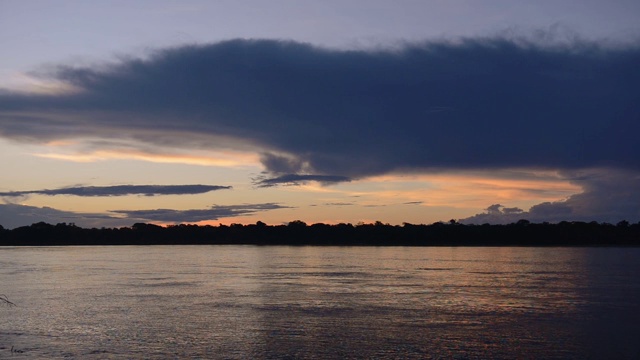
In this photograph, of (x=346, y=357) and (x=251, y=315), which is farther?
(x=251, y=315)

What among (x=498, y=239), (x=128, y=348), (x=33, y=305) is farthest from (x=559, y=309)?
(x=498, y=239)

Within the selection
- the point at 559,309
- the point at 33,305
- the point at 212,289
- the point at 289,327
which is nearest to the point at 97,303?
the point at 33,305

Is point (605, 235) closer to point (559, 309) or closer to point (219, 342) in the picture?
point (559, 309)

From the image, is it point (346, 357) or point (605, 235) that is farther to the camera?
point (605, 235)

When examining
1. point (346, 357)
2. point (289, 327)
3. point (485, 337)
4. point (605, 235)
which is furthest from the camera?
point (605, 235)

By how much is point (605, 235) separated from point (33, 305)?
18519 centimetres

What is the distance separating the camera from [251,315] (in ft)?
113

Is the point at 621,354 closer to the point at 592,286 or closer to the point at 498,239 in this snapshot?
the point at 592,286

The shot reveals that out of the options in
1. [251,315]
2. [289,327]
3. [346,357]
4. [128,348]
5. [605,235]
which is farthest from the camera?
[605,235]

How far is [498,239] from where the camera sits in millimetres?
198125

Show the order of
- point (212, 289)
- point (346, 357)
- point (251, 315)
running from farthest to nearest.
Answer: point (212, 289)
point (251, 315)
point (346, 357)

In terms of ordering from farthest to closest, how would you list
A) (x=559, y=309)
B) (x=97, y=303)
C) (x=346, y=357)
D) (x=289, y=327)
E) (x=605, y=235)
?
1. (x=605, y=235)
2. (x=97, y=303)
3. (x=559, y=309)
4. (x=289, y=327)
5. (x=346, y=357)

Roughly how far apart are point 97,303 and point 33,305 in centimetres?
361

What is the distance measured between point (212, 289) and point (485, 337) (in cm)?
2685
